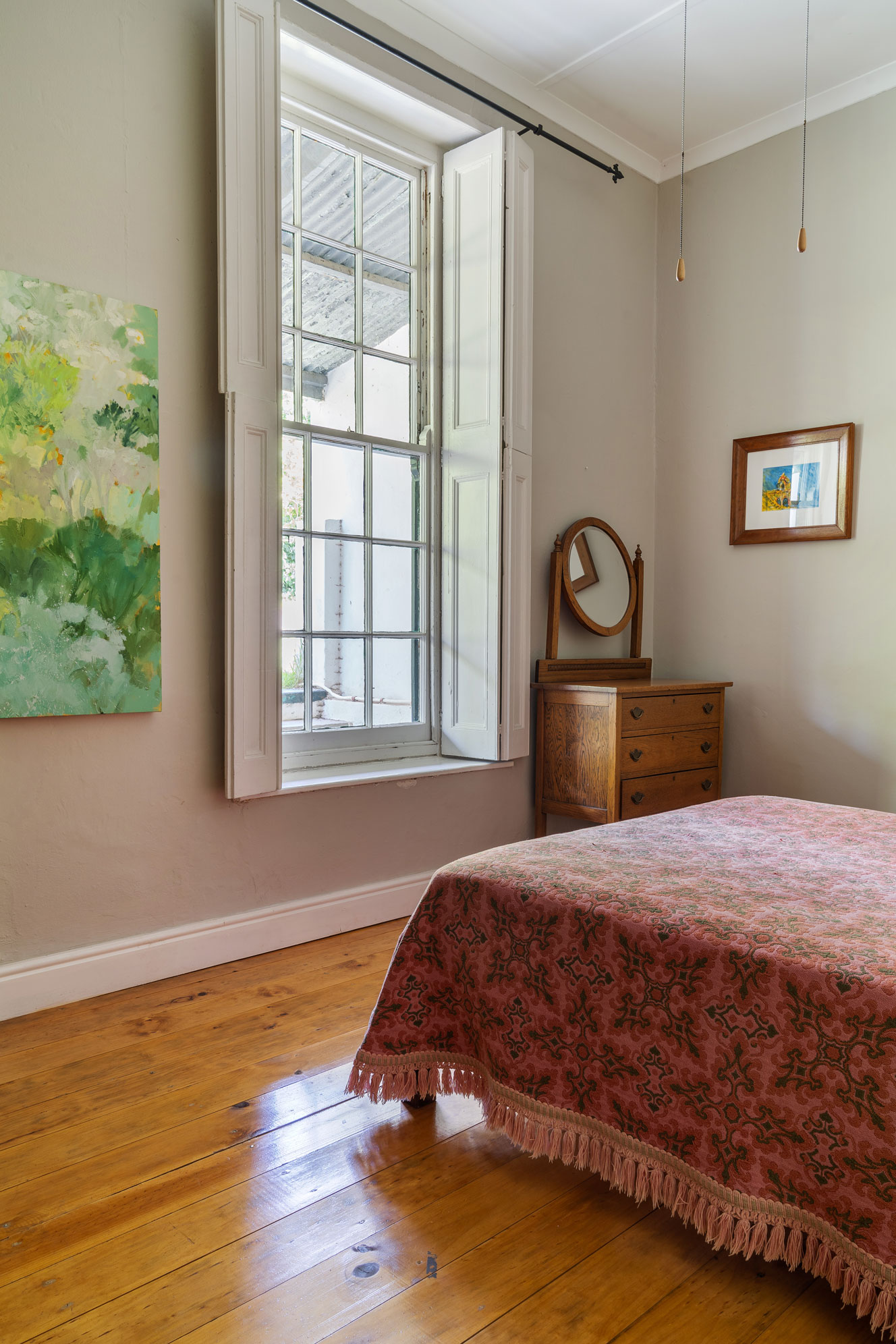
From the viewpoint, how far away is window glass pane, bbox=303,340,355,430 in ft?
10.6

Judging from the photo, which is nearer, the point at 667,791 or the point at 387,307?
the point at 387,307

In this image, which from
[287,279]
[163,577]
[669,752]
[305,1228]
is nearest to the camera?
[305,1228]

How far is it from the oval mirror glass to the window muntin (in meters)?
0.72

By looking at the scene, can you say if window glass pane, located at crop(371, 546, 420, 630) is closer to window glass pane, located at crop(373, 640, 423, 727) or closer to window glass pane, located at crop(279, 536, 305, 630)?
window glass pane, located at crop(373, 640, 423, 727)

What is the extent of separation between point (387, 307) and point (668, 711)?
1928 mm

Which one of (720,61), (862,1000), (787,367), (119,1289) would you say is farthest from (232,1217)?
(720,61)

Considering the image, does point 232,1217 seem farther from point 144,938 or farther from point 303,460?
point 303,460

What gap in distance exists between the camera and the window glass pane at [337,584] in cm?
326

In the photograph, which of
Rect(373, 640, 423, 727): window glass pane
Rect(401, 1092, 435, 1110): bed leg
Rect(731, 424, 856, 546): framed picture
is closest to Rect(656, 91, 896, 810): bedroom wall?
Rect(731, 424, 856, 546): framed picture

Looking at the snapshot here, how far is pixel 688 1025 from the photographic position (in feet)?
4.58

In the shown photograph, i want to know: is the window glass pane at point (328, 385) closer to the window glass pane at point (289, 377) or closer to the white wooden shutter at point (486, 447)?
the window glass pane at point (289, 377)

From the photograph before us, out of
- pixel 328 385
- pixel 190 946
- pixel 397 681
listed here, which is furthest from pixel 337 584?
pixel 190 946

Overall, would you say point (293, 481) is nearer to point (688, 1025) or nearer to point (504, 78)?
point (504, 78)

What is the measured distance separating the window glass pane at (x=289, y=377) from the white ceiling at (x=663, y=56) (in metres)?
1.17
